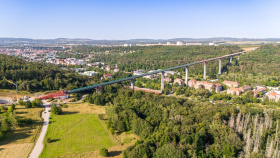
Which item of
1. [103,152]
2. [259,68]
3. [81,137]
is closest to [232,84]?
[259,68]

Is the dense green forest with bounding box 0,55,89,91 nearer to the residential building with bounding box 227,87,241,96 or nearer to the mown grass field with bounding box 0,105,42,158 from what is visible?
the mown grass field with bounding box 0,105,42,158

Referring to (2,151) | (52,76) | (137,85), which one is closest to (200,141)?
(2,151)

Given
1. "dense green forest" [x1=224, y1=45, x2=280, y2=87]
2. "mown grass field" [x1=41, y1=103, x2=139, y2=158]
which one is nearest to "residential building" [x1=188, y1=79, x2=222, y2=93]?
"dense green forest" [x1=224, y1=45, x2=280, y2=87]

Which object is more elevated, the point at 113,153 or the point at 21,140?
the point at 21,140

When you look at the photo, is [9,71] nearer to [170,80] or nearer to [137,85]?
[137,85]

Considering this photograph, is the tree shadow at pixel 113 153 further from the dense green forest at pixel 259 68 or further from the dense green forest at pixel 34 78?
the dense green forest at pixel 259 68

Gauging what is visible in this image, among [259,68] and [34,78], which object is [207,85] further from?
[34,78]
